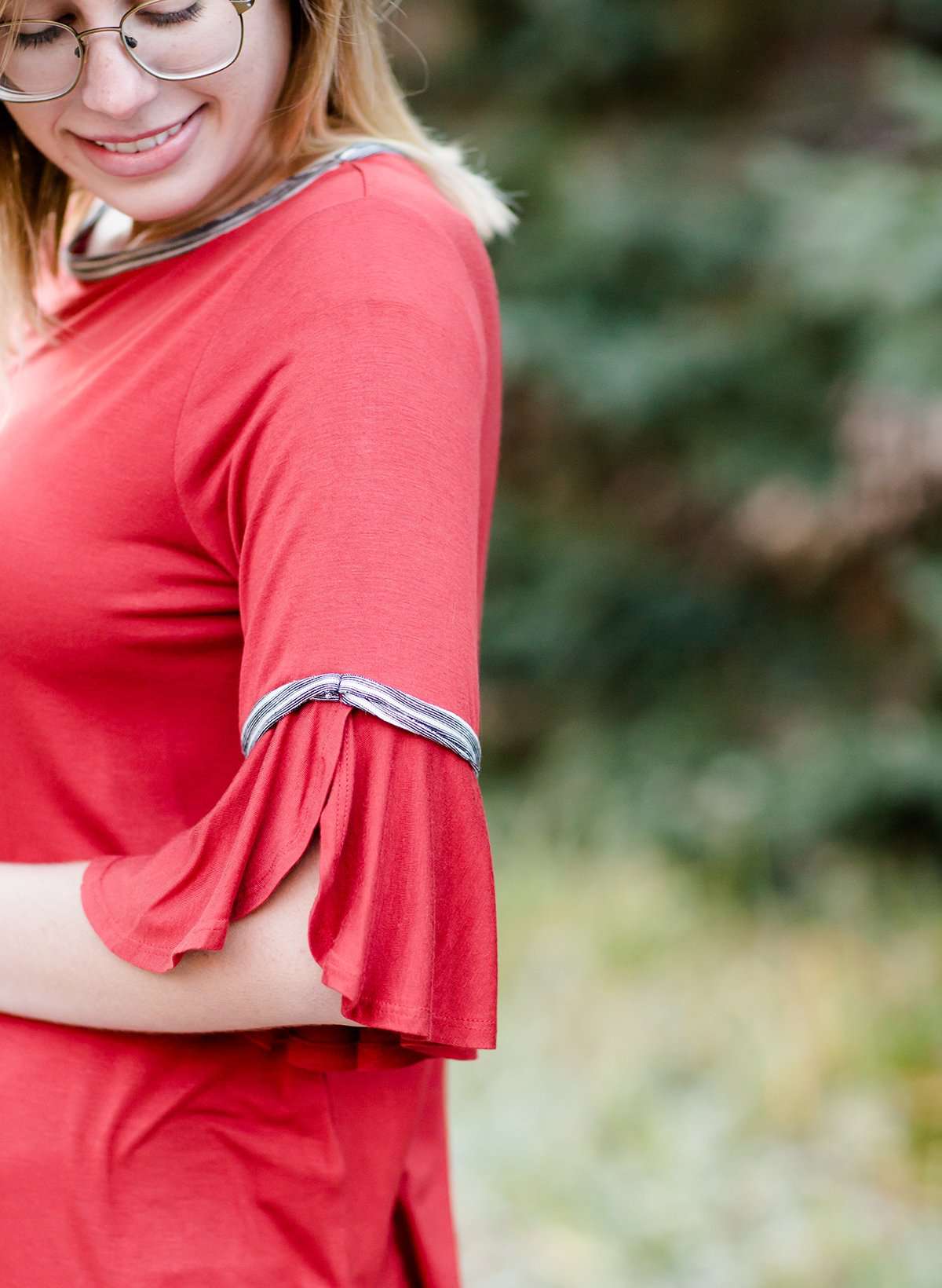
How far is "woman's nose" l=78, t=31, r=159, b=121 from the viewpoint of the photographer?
1.04 metres

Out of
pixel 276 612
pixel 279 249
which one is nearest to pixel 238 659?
pixel 276 612

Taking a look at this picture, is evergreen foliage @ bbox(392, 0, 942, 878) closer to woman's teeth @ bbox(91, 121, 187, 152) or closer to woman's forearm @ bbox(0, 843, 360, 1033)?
woman's teeth @ bbox(91, 121, 187, 152)

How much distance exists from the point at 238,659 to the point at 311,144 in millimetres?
444

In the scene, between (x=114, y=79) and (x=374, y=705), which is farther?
(x=114, y=79)

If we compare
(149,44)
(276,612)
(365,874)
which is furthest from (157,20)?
(365,874)

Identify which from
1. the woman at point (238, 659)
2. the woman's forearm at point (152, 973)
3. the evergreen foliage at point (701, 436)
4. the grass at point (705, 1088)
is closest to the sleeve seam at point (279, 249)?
the woman at point (238, 659)

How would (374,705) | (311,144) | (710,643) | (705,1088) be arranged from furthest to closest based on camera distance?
(710,643), (705,1088), (311,144), (374,705)

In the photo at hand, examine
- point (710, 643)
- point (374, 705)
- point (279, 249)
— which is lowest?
point (374, 705)

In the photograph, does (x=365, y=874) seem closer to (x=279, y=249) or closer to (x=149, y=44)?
(x=279, y=249)

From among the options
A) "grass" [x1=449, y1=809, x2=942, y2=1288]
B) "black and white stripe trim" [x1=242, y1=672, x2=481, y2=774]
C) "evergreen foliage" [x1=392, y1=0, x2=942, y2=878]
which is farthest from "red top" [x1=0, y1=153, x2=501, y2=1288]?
"evergreen foliage" [x1=392, y1=0, x2=942, y2=878]

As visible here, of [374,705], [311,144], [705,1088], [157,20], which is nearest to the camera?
[374,705]

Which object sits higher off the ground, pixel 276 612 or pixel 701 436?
pixel 701 436

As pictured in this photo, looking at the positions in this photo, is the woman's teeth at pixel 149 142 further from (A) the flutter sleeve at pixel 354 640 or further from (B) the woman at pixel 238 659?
(A) the flutter sleeve at pixel 354 640

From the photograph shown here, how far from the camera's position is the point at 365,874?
92cm
